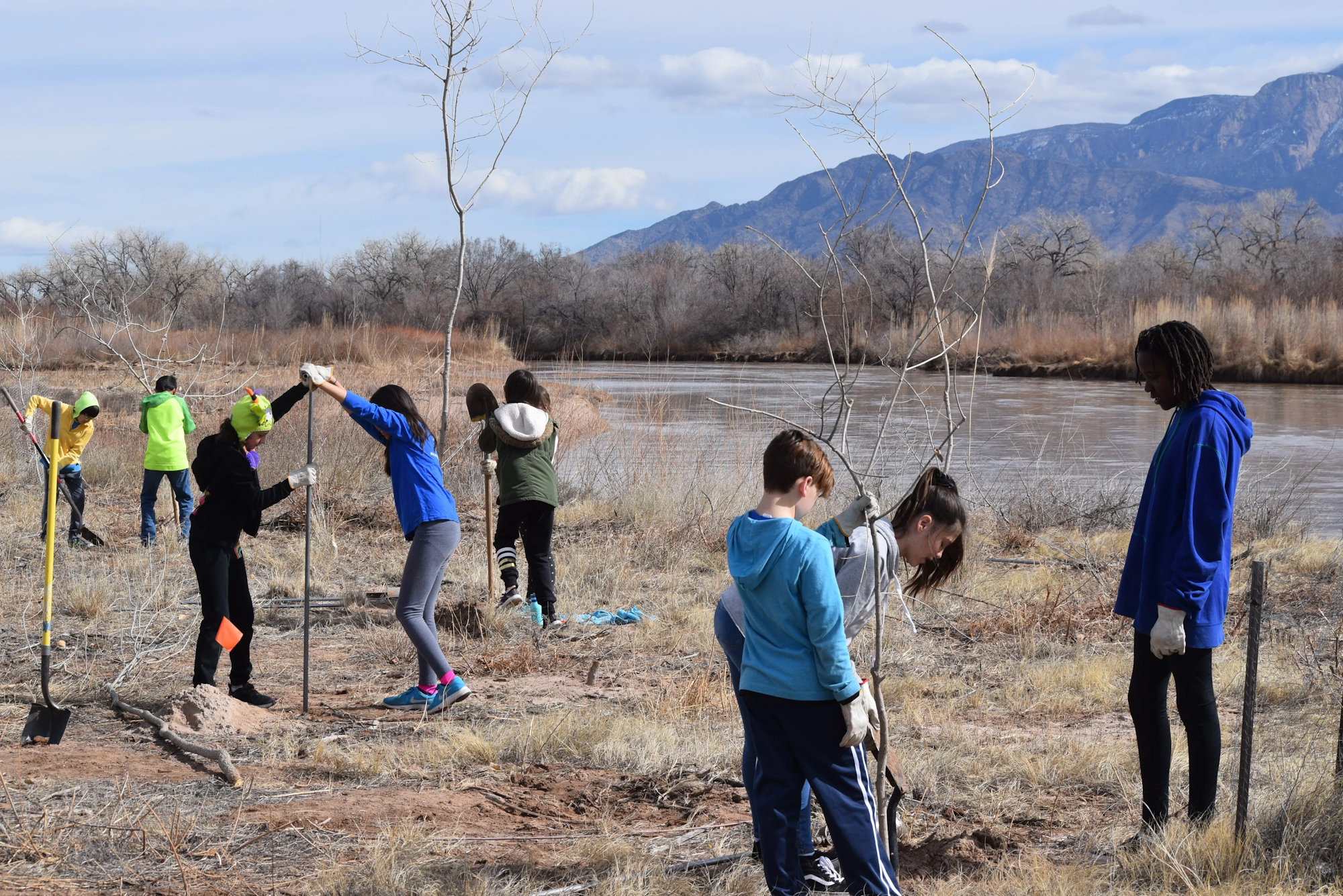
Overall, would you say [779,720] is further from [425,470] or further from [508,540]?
[508,540]

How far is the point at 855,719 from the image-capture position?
106 inches

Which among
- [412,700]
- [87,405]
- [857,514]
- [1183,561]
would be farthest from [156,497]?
[1183,561]

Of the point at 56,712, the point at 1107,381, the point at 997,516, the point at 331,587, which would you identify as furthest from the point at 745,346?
the point at 56,712

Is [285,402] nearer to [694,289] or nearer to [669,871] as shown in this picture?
[669,871]

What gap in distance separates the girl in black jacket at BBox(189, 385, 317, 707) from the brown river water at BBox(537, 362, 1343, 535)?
3.13 m

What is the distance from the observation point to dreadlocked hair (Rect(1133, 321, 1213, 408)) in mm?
3213

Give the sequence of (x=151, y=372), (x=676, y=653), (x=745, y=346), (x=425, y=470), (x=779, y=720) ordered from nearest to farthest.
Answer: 1. (x=779, y=720)
2. (x=425, y=470)
3. (x=676, y=653)
4. (x=151, y=372)
5. (x=745, y=346)

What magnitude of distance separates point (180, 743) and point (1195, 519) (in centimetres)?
385

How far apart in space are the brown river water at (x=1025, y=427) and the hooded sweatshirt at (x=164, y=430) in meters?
3.72

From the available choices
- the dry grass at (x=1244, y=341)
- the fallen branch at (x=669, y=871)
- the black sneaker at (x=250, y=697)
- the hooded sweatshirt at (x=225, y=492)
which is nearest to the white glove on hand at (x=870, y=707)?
the fallen branch at (x=669, y=871)

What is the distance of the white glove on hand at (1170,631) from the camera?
304 centimetres

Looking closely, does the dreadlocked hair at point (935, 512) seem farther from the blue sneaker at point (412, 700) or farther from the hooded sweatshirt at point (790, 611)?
the blue sneaker at point (412, 700)

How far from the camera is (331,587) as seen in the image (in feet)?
26.7

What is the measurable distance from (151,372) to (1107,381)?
26010 mm
